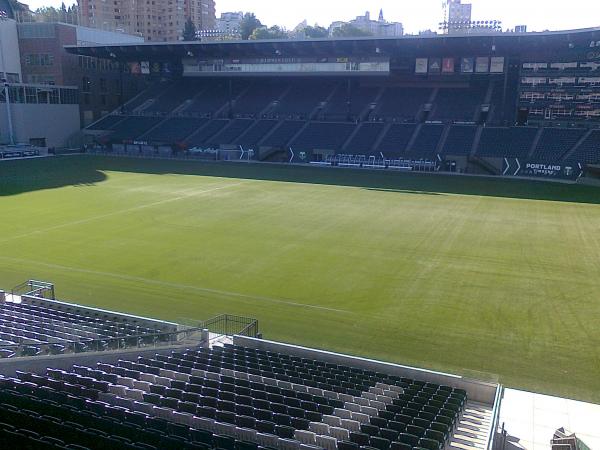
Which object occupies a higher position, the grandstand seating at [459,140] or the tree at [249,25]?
the tree at [249,25]

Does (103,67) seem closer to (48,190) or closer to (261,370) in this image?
(48,190)

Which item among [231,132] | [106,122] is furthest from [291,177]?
[106,122]

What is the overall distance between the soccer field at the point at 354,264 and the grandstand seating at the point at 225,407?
4.15 m

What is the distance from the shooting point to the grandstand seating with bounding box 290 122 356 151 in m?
63.8

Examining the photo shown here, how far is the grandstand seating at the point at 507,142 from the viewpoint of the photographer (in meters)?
55.9

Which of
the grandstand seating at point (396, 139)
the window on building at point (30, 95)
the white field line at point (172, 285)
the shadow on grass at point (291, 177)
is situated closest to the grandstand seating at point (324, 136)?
the shadow on grass at point (291, 177)

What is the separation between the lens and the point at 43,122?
239 ft

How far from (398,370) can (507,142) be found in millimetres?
49768

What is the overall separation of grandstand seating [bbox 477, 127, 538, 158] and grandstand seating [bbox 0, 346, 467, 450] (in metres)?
48.2

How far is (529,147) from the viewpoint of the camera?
2205 inches

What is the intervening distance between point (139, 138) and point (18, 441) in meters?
68.6

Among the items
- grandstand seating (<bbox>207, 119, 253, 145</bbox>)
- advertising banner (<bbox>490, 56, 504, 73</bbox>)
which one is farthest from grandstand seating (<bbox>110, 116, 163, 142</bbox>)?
advertising banner (<bbox>490, 56, 504, 73</bbox>)

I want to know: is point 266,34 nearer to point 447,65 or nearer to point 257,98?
point 257,98

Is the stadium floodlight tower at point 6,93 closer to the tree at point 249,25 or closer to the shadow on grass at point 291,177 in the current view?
the shadow on grass at point 291,177
